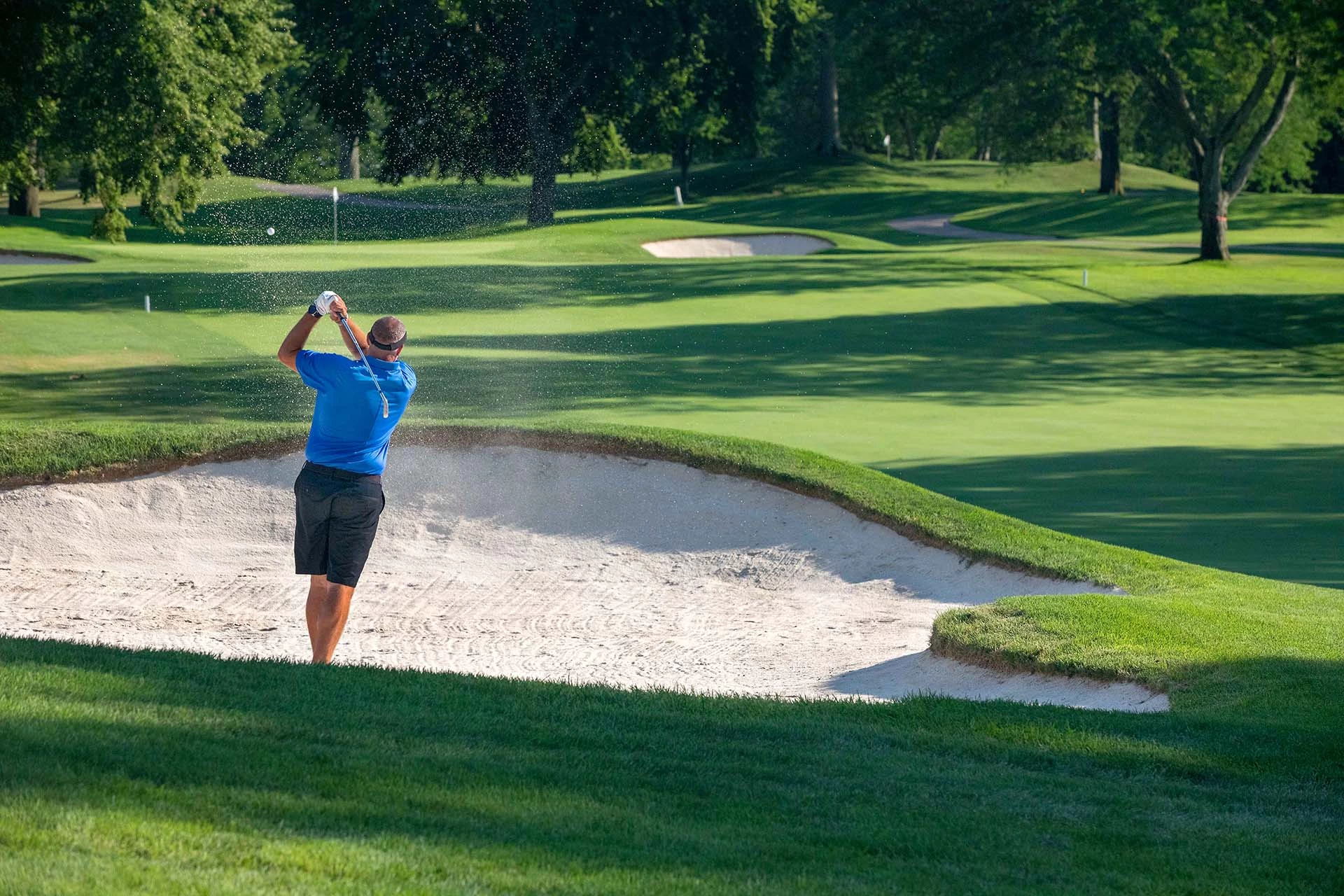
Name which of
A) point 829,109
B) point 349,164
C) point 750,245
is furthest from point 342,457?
point 349,164

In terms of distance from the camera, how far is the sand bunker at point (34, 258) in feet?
129

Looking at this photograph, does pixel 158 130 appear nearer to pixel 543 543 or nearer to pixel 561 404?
pixel 561 404

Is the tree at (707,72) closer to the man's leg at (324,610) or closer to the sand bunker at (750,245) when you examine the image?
the sand bunker at (750,245)

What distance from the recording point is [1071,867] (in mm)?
4789

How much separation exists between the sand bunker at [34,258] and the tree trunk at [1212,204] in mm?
27507

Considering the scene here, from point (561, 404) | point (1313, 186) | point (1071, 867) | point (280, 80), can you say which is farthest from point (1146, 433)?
point (280, 80)

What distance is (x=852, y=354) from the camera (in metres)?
24.8

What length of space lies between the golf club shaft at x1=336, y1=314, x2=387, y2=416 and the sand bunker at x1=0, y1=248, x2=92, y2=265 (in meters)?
A: 33.2

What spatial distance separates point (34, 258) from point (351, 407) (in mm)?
35533

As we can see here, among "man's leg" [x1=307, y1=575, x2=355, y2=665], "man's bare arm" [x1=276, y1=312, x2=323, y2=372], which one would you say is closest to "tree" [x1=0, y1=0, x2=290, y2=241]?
"man's bare arm" [x1=276, y1=312, x2=323, y2=372]

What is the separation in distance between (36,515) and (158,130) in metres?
13.0

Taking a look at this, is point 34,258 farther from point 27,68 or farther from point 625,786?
point 625,786

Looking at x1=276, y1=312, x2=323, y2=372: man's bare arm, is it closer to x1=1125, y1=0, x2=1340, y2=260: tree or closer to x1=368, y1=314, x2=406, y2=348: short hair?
x1=368, y1=314, x2=406, y2=348: short hair

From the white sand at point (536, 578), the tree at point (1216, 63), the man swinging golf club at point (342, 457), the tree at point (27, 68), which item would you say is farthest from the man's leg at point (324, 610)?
the tree at point (1216, 63)
